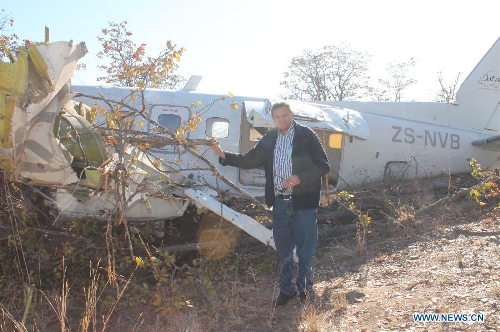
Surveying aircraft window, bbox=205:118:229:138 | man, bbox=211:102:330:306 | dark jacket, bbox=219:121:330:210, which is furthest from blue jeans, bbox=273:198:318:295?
aircraft window, bbox=205:118:229:138

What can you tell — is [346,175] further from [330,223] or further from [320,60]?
[320,60]

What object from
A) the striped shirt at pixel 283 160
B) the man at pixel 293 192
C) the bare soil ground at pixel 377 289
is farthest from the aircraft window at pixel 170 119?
the striped shirt at pixel 283 160

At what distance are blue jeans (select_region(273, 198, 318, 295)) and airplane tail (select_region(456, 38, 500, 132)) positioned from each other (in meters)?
8.34

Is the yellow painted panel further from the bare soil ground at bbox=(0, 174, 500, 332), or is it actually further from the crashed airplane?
the bare soil ground at bbox=(0, 174, 500, 332)

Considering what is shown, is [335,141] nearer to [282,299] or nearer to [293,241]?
[293,241]

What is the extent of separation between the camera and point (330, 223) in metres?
7.05

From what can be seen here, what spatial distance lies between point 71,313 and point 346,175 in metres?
6.21

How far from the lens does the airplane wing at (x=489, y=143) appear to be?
10.2 m

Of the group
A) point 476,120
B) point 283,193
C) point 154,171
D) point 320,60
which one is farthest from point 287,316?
point 320,60

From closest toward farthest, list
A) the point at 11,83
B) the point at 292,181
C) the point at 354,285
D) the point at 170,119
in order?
1. the point at 11,83
2. the point at 292,181
3. the point at 354,285
4. the point at 170,119

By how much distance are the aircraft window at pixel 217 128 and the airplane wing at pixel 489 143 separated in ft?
19.4

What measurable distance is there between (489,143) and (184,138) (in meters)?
8.43

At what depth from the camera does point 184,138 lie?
441cm

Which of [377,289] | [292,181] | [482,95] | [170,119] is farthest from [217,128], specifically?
[482,95]
